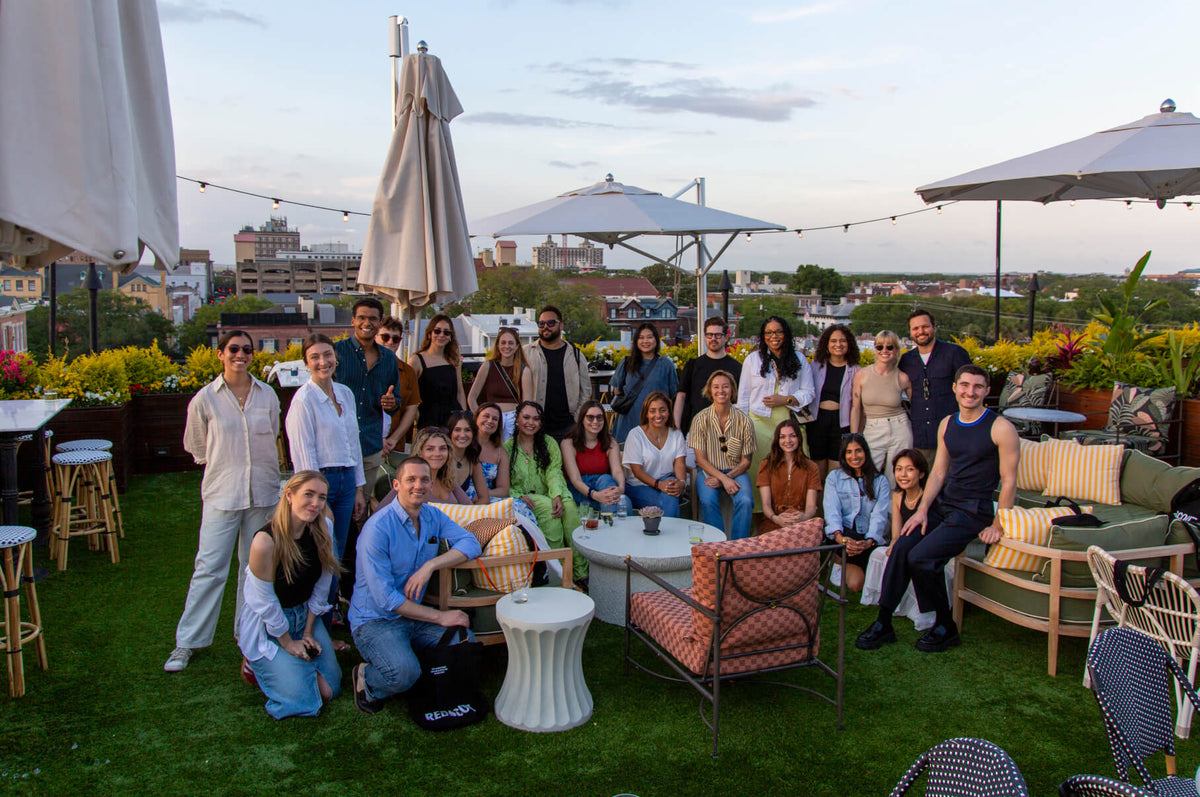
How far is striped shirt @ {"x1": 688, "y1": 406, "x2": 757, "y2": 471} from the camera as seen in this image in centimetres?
580

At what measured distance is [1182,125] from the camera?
6.25 meters

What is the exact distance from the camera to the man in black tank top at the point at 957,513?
4.49m

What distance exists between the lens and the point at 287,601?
378 centimetres

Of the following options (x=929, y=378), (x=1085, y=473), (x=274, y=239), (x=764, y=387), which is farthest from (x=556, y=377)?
(x=274, y=239)

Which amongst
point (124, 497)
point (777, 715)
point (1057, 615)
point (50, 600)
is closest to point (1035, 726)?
point (1057, 615)

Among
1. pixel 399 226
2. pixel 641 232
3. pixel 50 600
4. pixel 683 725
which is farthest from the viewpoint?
pixel 641 232

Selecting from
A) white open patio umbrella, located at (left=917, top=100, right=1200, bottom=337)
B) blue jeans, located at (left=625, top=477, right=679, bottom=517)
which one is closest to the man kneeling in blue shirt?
blue jeans, located at (left=625, top=477, right=679, bottom=517)

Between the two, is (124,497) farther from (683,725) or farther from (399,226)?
(683,725)

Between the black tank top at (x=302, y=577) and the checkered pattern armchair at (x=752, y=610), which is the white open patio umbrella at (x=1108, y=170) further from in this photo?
the black tank top at (x=302, y=577)

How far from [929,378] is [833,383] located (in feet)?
2.20

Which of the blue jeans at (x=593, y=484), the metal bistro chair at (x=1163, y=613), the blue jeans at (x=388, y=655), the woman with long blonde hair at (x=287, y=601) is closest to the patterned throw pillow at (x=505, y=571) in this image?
the blue jeans at (x=388, y=655)

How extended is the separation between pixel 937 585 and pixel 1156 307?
553cm

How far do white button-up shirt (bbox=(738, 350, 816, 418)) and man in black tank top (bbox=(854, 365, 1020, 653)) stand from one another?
1.45 meters

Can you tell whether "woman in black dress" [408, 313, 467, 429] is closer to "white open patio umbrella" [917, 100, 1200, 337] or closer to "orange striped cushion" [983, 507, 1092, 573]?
"orange striped cushion" [983, 507, 1092, 573]
